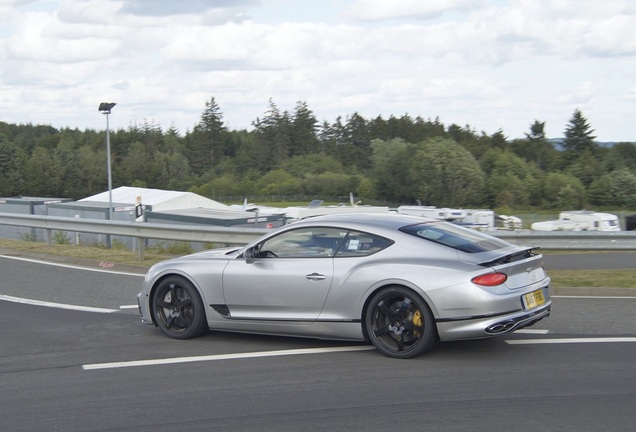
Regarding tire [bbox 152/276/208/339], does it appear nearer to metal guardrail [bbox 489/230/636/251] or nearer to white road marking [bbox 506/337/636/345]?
white road marking [bbox 506/337/636/345]

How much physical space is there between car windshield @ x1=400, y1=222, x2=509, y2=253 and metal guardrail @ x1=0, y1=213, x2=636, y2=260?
15.8 feet

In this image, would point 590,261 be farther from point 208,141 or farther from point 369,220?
point 208,141

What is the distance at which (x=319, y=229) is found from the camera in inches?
310

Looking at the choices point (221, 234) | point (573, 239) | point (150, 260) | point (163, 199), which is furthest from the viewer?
point (163, 199)

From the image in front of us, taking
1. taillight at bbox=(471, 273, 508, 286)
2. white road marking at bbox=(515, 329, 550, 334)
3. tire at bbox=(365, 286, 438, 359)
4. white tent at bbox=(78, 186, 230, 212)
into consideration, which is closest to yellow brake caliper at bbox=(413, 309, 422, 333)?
tire at bbox=(365, 286, 438, 359)

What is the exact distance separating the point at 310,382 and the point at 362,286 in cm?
113

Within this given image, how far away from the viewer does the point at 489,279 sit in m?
6.91

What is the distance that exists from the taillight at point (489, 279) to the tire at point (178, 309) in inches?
115

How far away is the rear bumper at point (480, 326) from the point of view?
6859mm

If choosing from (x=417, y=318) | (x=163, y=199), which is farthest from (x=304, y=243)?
(x=163, y=199)

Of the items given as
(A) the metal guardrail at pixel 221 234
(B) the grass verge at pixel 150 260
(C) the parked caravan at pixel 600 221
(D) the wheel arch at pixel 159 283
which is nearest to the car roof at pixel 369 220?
(D) the wheel arch at pixel 159 283

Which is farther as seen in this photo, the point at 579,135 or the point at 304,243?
the point at 579,135

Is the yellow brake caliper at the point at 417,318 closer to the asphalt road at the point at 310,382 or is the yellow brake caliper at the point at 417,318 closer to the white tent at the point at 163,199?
the asphalt road at the point at 310,382

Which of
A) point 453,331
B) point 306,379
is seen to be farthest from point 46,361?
point 453,331
